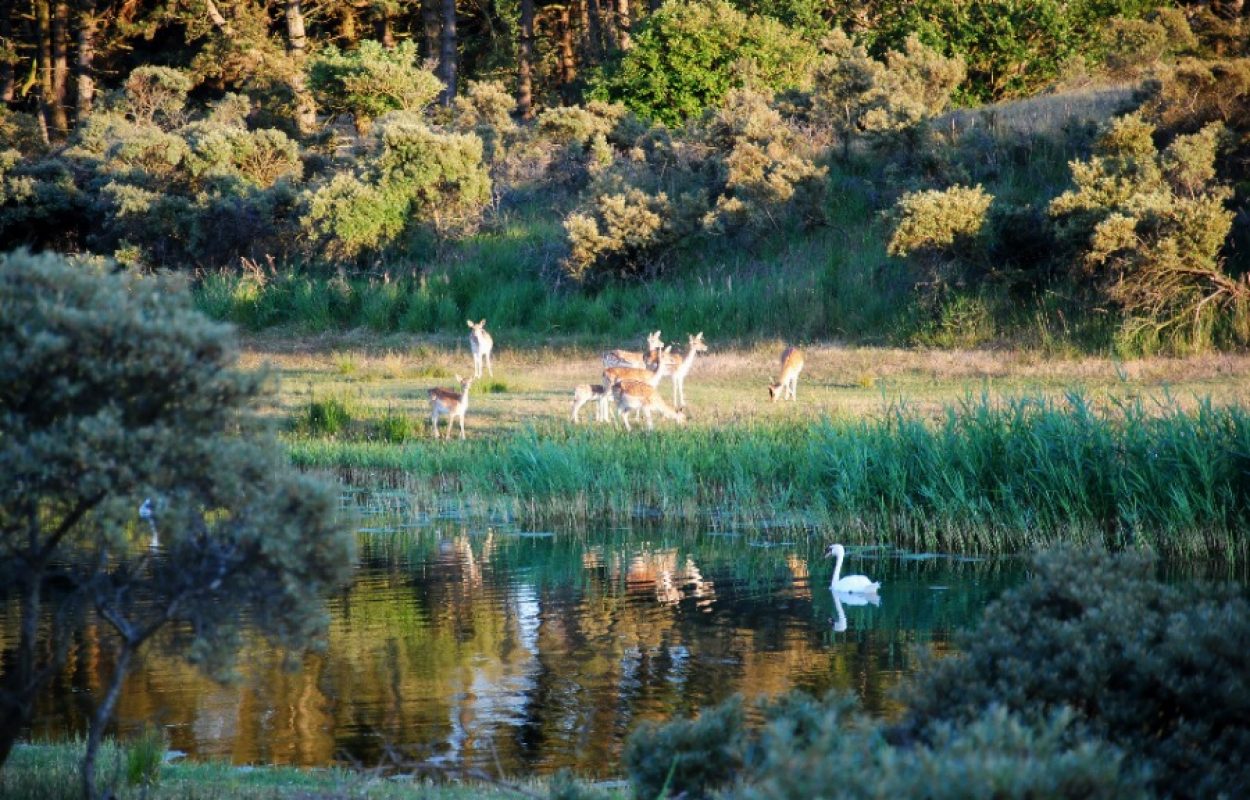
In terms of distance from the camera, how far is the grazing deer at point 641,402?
2025 cm

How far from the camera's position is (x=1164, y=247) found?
977 inches

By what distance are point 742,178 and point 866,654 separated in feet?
77.2

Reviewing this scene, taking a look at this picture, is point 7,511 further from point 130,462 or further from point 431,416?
point 431,416

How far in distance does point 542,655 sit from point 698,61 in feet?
104

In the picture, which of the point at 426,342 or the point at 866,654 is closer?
the point at 866,654

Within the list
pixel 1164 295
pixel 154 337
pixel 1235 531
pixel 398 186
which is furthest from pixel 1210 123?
pixel 154 337

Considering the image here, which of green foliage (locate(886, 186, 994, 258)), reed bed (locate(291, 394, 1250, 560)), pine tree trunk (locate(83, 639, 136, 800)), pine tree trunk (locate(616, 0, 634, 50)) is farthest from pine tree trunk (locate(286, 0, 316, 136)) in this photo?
pine tree trunk (locate(83, 639, 136, 800))

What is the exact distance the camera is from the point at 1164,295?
83.1 feet

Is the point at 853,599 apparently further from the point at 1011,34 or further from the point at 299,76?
the point at 299,76

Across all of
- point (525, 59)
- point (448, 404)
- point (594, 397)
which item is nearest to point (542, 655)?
point (448, 404)

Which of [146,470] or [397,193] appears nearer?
[146,470]

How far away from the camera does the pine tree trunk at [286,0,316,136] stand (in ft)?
143

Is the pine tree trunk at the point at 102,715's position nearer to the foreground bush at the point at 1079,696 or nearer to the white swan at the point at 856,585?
the foreground bush at the point at 1079,696

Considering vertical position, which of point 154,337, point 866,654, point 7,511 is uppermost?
point 154,337
